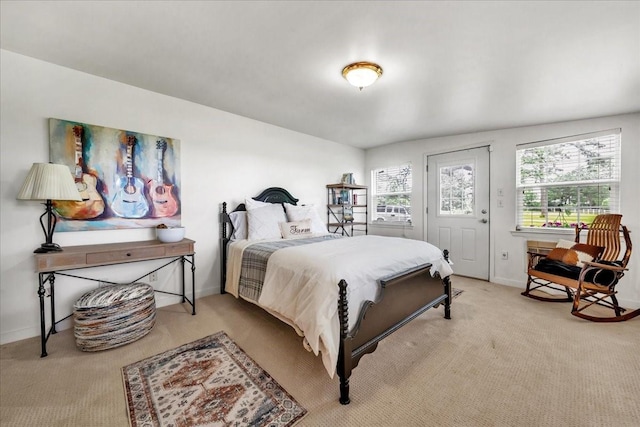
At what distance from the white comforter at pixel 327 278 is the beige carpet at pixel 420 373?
0.31m

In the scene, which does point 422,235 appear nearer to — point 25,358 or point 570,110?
point 570,110

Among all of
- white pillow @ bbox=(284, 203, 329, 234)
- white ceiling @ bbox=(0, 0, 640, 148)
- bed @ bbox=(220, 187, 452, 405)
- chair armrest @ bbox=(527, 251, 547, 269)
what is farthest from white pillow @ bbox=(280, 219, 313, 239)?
chair armrest @ bbox=(527, 251, 547, 269)

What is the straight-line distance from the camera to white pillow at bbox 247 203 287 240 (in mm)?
3166

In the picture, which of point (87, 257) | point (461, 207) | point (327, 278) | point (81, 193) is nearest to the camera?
point (327, 278)

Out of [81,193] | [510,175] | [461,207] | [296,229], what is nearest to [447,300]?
[296,229]

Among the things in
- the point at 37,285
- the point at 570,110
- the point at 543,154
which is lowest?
the point at 37,285

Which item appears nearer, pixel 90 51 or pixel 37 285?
pixel 90 51

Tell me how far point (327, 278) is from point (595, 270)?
2974mm

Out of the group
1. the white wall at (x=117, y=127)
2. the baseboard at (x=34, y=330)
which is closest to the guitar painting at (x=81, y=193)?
the white wall at (x=117, y=127)

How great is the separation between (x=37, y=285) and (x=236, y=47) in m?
2.66

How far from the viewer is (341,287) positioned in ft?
5.07

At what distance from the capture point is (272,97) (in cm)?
287

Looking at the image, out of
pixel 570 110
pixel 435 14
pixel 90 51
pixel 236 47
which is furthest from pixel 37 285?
pixel 570 110

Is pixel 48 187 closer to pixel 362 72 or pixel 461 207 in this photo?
pixel 362 72
